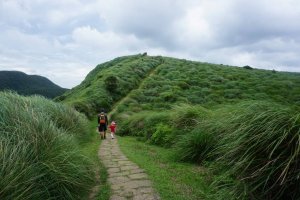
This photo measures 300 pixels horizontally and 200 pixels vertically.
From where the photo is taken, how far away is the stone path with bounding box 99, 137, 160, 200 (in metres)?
6.45

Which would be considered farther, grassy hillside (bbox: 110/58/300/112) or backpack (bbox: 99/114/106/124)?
grassy hillside (bbox: 110/58/300/112)

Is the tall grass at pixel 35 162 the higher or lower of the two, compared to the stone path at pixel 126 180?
higher

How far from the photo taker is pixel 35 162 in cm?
574

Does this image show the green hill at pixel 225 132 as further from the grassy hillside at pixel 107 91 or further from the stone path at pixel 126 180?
the stone path at pixel 126 180

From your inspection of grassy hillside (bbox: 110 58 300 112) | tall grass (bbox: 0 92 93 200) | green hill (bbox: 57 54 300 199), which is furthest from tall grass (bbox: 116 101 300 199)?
grassy hillside (bbox: 110 58 300 112)

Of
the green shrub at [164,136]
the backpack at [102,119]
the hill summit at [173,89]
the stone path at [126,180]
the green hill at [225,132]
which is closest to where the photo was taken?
the green hill at [225,132]

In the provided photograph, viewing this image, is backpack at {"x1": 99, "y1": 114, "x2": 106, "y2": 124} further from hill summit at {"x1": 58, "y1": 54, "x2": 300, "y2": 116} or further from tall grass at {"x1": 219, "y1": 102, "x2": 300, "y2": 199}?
tall grass at {"x1": 219, "y1": 102, "x2": 300, "y2": 199}

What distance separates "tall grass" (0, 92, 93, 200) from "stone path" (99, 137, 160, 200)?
0.60 metres

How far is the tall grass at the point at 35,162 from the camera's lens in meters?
4.86

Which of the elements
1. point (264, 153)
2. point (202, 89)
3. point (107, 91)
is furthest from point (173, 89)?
point (264, 153)

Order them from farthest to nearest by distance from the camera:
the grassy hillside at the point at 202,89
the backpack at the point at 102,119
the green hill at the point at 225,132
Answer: the grassy hillside at the point at 202,89 → the backpack at the point at 102,119 → the green hill at the point at 225,132

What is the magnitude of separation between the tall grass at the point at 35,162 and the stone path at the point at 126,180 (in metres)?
0.60

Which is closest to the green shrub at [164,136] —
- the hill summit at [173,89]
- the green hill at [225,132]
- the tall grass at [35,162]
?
the green hill at [225,132]

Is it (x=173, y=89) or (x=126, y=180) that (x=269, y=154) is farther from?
(x=173, y=89)
